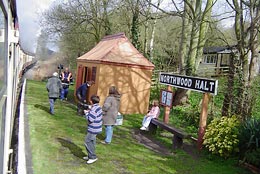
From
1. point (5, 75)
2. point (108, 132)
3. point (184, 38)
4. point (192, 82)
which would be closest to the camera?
point (5, 75)

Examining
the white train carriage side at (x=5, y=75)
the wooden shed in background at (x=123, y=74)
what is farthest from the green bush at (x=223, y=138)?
the wooden shed in background at (x=123, y=74)

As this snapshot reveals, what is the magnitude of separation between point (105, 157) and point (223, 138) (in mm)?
3083

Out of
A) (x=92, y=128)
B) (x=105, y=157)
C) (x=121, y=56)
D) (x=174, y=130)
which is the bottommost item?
(x=105, y=157)

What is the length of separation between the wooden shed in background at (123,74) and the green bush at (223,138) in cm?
613

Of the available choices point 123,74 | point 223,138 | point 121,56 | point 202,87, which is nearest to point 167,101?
point 202,87

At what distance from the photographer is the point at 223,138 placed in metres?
8.16

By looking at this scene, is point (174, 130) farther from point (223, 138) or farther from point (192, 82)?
point (192, 82)

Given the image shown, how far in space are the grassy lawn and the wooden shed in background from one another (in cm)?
353

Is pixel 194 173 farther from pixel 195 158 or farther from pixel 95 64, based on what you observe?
pixel 95 64

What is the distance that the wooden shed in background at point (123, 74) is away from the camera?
1359cm

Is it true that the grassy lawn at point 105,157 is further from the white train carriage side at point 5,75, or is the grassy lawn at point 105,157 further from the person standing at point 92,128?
the white train carriage side at point 5,75

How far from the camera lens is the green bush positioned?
799 cm

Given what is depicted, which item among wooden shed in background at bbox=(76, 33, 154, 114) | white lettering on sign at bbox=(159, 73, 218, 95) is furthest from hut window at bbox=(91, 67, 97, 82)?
white lettering on sign at bbox=(159, 73, 218, 95)

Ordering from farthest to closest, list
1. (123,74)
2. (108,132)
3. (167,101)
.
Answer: (123,74)
(167,101)
(108,132)
